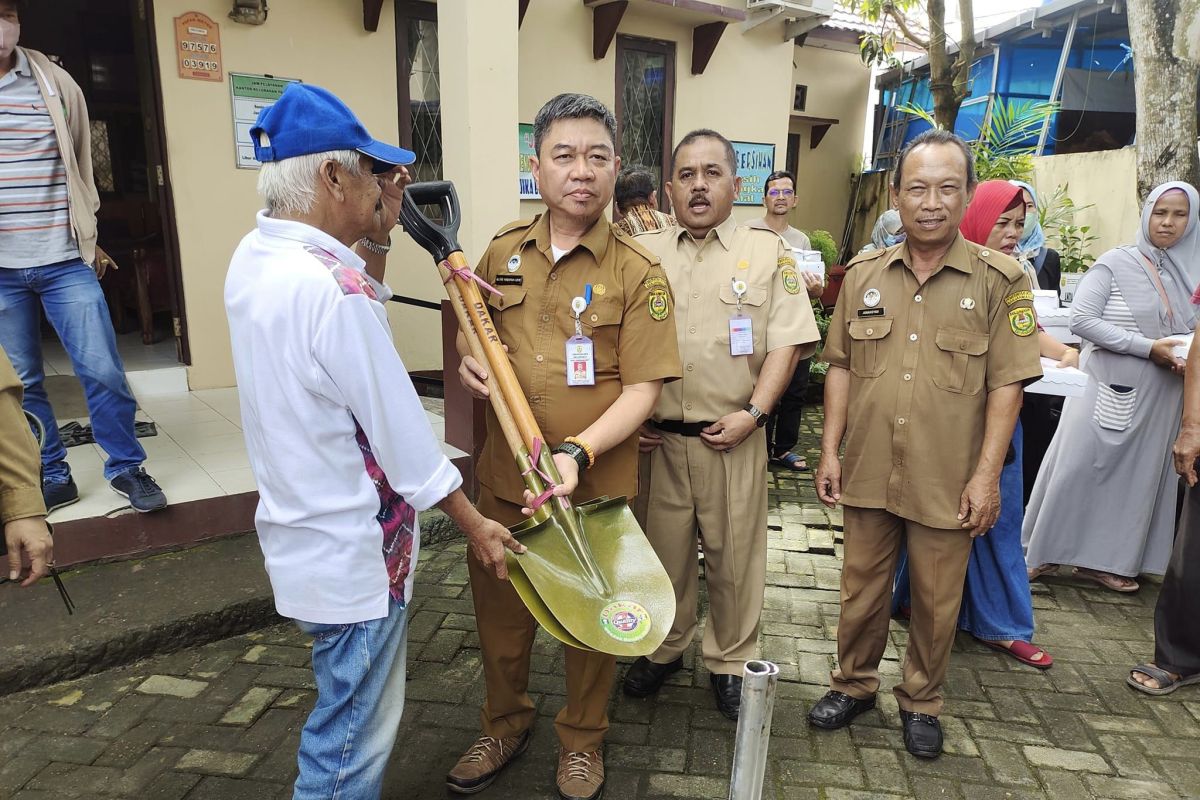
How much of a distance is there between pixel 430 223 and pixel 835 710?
2.09 metres

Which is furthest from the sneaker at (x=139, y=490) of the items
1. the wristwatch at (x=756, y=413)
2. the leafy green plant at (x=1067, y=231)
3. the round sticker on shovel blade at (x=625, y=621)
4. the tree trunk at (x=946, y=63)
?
the leafy green plant at (x=1067, y=231)

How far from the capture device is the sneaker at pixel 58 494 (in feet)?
11.0

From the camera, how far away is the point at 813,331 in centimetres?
269

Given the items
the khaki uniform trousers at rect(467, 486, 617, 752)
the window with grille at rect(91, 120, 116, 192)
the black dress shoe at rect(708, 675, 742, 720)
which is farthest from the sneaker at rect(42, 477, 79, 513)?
the window with grille at rect(91, 120, 116, 192)

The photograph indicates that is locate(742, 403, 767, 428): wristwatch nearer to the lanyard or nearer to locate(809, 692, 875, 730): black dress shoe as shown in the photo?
locate(809, 692, 875, 730): black dress shoe

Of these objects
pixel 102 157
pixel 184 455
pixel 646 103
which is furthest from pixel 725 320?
pixel 102 157

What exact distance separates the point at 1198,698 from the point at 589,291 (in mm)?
2776

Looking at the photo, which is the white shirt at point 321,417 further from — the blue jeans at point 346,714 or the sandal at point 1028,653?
the sandal at point 1028,653

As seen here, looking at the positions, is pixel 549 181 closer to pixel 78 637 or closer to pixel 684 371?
pixel 684 371

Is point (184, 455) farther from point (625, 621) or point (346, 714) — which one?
A: point (625, 621)

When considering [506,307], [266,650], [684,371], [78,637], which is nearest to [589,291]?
[506,307]

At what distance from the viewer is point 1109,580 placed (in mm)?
3820

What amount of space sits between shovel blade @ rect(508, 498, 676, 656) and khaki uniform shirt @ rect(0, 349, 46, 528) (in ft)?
3.45

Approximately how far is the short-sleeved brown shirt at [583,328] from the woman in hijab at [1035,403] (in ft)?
6.52
